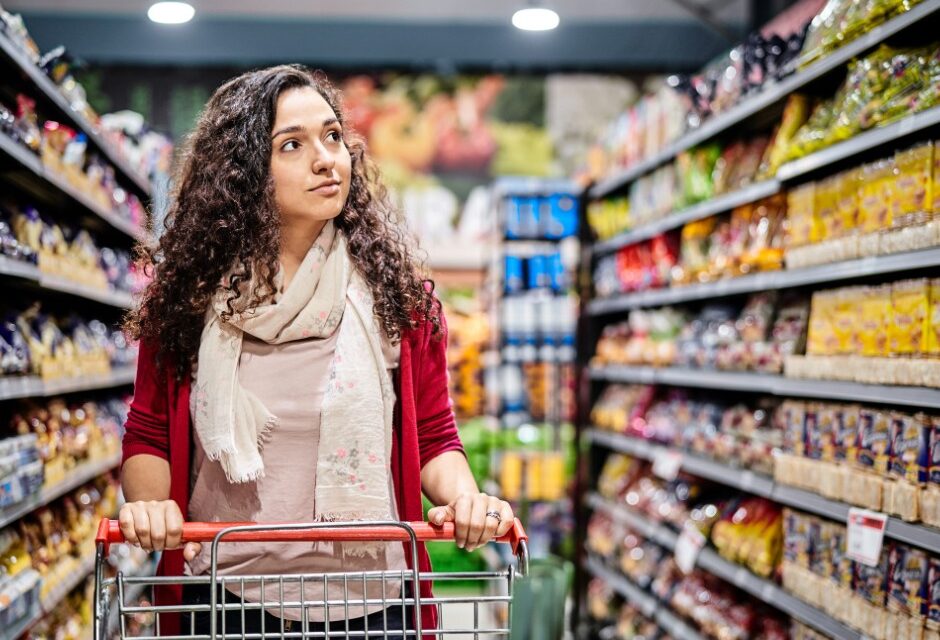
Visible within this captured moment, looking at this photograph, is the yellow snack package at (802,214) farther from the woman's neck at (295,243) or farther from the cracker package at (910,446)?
the woman's neck at (295,243)

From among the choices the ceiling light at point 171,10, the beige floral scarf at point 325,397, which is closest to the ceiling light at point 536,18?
the ceiling light at point 171,10

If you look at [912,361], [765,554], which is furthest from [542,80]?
[912,361]

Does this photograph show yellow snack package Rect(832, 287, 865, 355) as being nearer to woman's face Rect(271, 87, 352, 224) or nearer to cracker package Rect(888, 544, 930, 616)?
cracker package Rect(888, 544, 930, 616)

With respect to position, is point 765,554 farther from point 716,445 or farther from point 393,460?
point 393,460

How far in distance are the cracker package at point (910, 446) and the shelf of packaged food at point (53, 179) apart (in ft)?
6.03

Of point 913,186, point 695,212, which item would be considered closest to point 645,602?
point 695,212

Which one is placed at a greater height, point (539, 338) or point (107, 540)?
A: point (539, 338)

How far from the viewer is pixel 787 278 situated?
3193mm

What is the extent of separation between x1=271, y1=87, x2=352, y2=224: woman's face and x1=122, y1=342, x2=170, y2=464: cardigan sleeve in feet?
1.21

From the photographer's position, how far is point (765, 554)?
11.0 ft

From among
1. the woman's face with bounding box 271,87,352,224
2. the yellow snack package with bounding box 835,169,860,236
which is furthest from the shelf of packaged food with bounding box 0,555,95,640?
the yellow snack package with bounding box 835,169,860,236

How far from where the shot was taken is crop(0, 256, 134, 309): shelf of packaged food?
2646mm

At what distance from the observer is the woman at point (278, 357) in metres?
1.77

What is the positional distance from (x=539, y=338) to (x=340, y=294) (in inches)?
185
